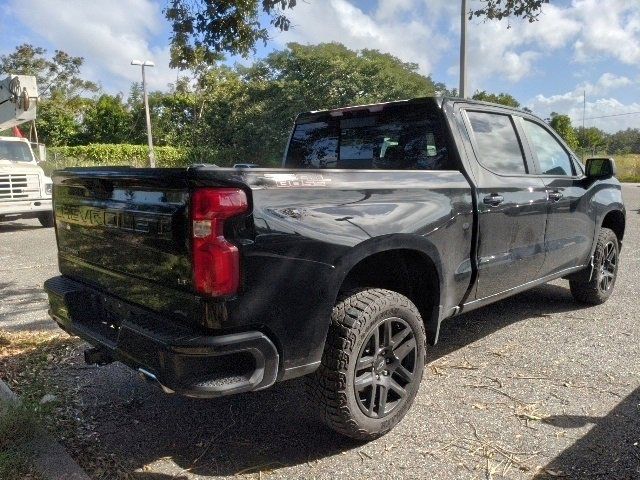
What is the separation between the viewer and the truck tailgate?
7.75 ft

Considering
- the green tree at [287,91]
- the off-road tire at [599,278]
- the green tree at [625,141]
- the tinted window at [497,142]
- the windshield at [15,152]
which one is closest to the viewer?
the tinted window at [497,142]

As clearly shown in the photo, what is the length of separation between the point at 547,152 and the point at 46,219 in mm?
11019

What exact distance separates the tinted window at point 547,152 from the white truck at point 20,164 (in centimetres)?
962

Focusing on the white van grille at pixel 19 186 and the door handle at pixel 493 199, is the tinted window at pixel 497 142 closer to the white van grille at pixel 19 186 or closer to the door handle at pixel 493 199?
the door handle at pixel 493 199

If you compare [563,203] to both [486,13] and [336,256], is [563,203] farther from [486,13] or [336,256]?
[486,13]

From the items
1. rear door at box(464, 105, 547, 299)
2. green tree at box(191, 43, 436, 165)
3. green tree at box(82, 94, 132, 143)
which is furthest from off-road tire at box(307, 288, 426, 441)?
green tree at box(82, 94, 132, 143)

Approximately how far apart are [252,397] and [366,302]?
3.98 ft

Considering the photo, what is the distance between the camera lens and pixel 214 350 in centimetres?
225

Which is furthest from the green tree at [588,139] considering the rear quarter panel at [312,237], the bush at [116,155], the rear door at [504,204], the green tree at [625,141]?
the rear quarter panel at [312,237]

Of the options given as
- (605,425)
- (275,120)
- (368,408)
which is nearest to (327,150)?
(368,408)

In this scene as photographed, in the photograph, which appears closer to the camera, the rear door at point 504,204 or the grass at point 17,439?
the grass at point 17,439

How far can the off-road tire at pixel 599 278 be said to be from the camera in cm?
509

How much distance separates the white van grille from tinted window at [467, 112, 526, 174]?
10.3 meters

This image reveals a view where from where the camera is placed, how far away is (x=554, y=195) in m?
4.28
